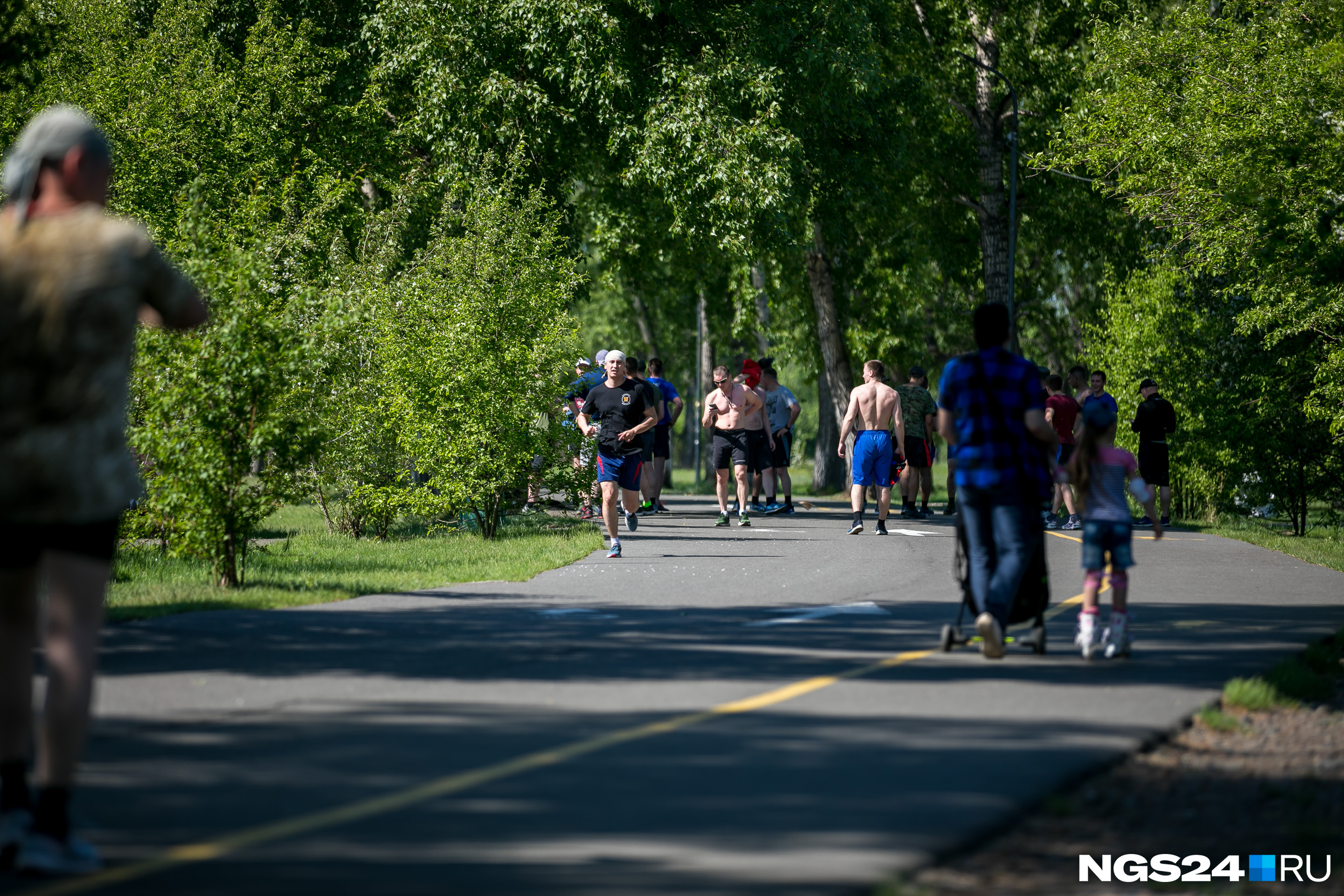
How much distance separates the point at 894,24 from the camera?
33.0 metres

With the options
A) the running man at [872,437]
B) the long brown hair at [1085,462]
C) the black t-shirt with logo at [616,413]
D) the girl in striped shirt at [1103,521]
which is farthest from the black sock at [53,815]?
the running man at [872,437]

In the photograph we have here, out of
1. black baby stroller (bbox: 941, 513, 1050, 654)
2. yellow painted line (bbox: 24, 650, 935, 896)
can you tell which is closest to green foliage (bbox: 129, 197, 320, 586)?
black baby stroller (bbox: 941, 513, 1050, 654)

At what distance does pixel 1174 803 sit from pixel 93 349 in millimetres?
4265

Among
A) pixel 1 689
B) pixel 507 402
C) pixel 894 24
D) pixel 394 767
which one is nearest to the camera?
pixel 1 689

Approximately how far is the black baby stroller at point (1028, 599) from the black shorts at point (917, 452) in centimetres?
1415

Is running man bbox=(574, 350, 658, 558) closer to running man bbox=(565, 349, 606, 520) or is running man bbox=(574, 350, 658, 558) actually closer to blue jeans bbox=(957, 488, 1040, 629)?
running man bbox=(565, 349, 606, 520)

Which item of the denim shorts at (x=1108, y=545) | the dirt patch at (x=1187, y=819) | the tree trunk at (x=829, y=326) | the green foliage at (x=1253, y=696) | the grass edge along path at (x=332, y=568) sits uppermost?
the tree trunk at (x=829, y=326)

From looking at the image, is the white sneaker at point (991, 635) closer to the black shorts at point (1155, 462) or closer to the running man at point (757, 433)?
the running man at point (757, 433)

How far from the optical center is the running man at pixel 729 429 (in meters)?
21.9

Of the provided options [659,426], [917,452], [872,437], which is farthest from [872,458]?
[659,426]

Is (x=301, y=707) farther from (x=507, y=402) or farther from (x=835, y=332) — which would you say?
(x=835, y=332)

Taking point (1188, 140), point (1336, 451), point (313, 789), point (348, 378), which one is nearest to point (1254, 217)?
point (1188, 140)

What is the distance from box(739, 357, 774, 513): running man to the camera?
2370 cm

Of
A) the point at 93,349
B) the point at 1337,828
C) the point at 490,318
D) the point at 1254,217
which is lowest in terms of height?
the point at 1337,828
